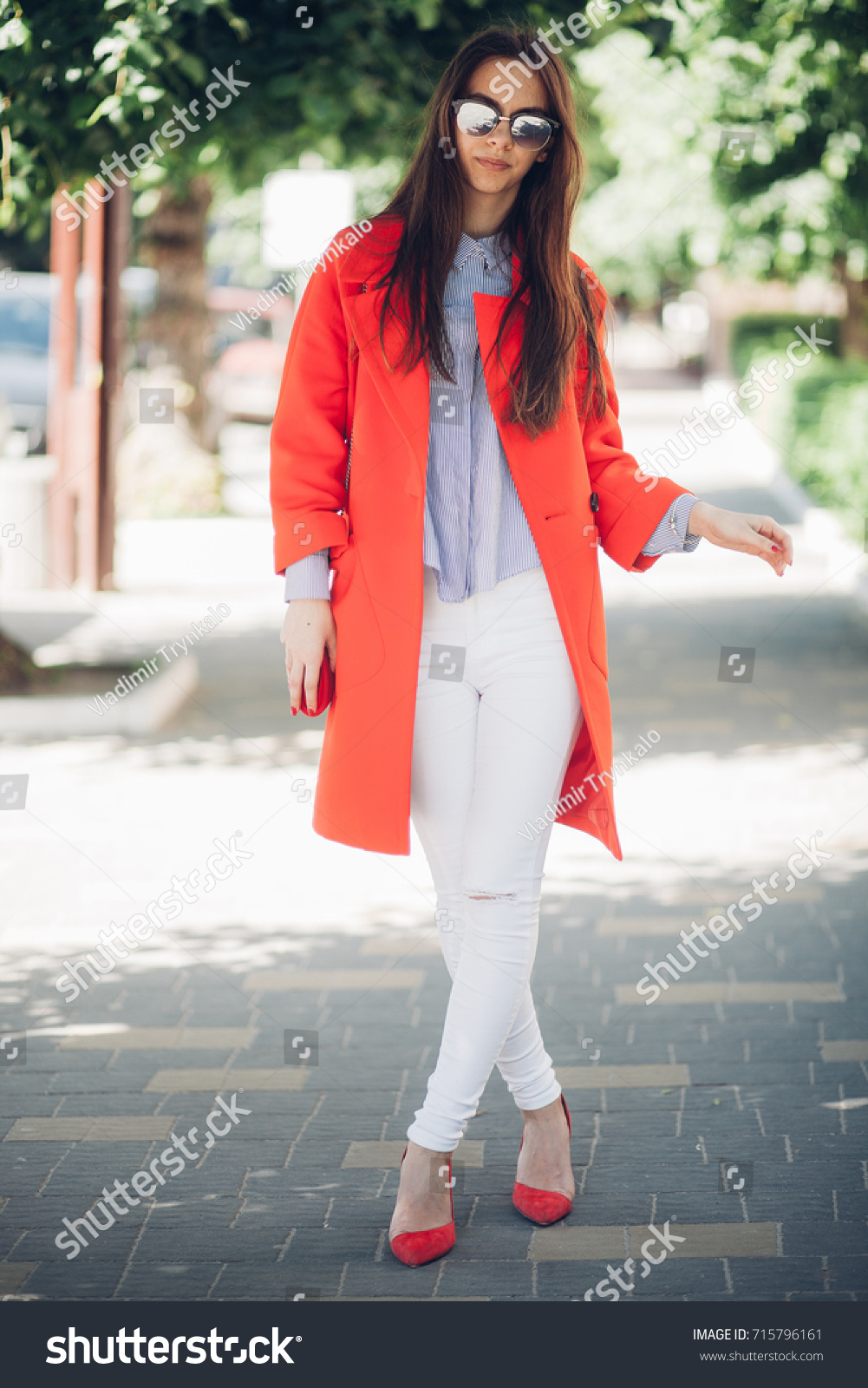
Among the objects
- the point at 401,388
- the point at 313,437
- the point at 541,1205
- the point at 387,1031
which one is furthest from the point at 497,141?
the point at 387,1031

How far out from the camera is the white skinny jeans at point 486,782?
9.16 ft

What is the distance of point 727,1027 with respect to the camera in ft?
13.4

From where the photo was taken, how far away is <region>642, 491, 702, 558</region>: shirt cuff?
2857 mm

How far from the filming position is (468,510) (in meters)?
2.79

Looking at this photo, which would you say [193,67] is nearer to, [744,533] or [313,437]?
[313,437]

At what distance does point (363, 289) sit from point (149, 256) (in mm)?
13164

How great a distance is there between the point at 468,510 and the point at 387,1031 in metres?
1.81

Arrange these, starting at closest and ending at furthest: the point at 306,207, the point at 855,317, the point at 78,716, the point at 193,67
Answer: the point at 193,67, the point at 78,716, the point at 306,207, the point at 855,317

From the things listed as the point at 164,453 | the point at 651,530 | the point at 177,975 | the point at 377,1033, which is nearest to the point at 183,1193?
the point at 377,1033

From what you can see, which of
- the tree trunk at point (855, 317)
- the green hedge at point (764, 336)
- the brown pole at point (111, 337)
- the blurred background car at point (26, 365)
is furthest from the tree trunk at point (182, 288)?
the green hedge at point (764, 336)

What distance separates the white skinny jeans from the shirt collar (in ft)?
1.85

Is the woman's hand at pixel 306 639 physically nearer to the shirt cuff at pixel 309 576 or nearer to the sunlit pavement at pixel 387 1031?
the shirt cuff at pixel 309 576

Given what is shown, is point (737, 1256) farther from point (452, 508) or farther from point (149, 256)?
point (149, 256)

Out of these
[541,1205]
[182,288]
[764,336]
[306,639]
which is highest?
[306,639]
